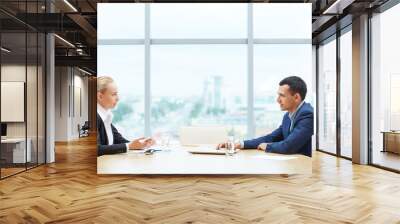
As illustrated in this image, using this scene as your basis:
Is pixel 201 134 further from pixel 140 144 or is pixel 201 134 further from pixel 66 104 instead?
pixel 66 104

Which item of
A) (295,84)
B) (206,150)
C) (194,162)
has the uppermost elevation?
(295,84)

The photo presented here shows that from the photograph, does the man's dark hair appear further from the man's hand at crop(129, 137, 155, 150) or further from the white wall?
the white wall

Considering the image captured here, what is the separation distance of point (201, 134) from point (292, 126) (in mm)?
1225

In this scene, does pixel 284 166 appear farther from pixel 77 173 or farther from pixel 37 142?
pixel 37 142

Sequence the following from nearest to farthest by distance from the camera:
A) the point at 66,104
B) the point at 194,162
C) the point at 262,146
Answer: the point at 194,162 → the point at 262,146 → the point at 66,104

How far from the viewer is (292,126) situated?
495 cm

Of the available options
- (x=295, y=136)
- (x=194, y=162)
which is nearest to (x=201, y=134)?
(x=194, y=162)

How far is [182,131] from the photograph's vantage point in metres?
4.85

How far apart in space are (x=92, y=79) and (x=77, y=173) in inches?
540

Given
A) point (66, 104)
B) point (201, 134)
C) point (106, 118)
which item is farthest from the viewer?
point (66, 104)

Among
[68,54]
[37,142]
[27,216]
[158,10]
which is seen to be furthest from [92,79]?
[27,216]

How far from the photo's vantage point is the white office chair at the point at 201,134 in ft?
15.5

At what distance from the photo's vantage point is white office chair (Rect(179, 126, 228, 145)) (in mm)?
4730

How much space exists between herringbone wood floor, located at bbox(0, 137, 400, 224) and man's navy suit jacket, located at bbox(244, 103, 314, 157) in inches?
20.3
